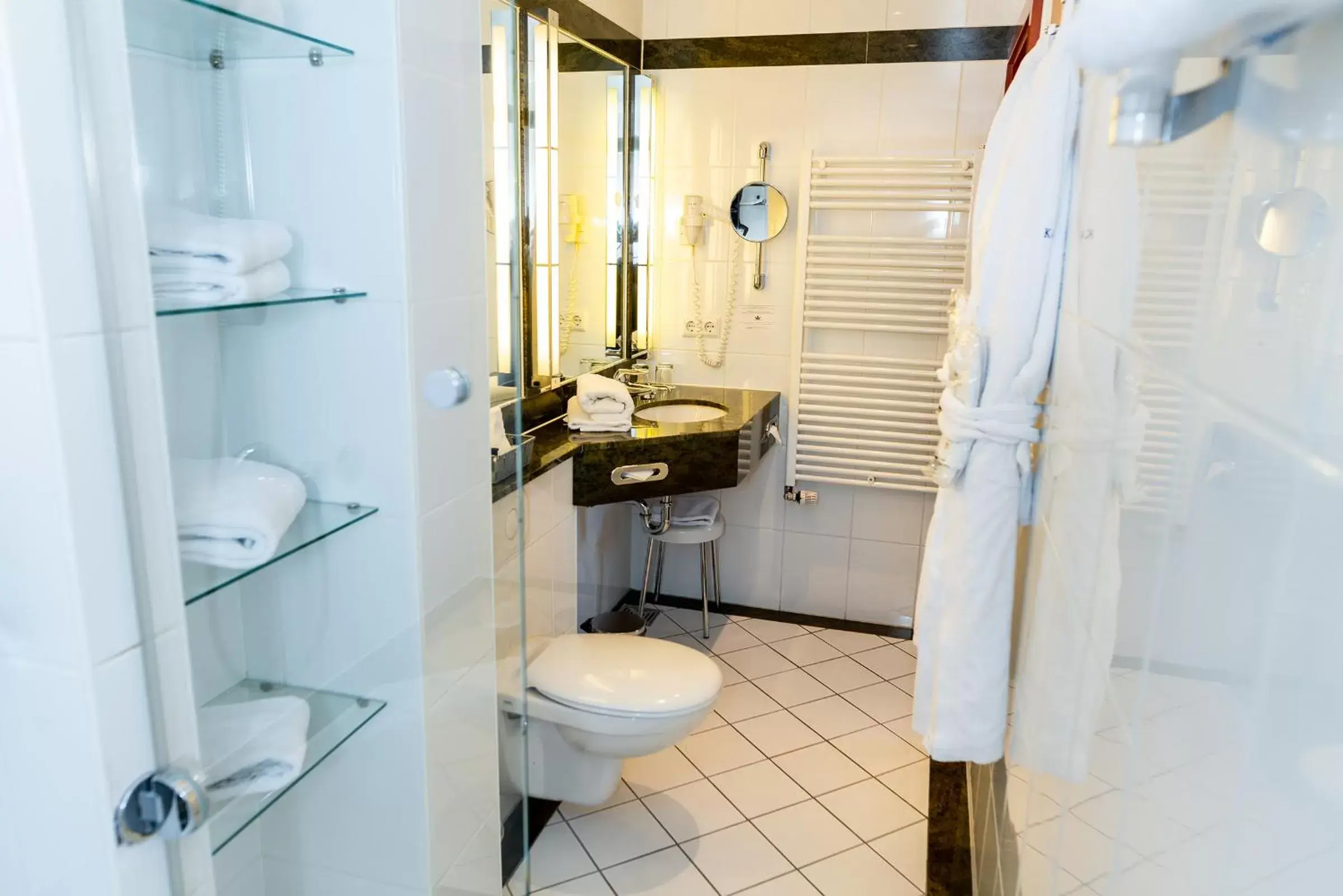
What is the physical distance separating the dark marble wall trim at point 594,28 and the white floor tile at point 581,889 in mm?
2196

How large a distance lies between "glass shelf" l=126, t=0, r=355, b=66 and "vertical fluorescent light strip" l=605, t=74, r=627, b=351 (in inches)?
76.9

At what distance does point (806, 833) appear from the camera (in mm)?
2242

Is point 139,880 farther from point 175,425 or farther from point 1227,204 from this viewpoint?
point 1227,204

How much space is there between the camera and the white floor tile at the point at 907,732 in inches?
103


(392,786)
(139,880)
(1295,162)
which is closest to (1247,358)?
(1295,162)

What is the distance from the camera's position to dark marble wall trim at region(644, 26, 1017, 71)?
9.51ft

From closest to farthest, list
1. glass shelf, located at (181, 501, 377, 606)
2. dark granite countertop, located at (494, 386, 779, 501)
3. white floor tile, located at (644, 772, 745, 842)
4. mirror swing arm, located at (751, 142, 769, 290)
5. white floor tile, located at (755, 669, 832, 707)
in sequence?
1. glass shelf, located at (181, 501, 377, 606)
2. white floor tile, located at (644, 772, 745, 842)
3. dark granite countertop, located at (494, 386, 779, 501)
4. white floor tile, located at (755, 669, 832, 707)
5. mirror swing arm, located at (751, 142, 769, 290)

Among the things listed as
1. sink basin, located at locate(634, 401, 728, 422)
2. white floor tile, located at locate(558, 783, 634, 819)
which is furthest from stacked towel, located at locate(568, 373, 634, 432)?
white floor tile, located at locate(558, 783, 634, 819)

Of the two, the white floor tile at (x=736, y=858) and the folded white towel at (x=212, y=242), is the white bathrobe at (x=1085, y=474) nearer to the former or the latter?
the folded white towel at (x=212, y=242)

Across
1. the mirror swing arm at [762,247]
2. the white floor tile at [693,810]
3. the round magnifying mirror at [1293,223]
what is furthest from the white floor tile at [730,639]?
the round magnifying mirror at [1293,223]

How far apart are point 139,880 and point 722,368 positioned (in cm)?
268

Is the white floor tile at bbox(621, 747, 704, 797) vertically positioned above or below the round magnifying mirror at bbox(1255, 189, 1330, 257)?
below

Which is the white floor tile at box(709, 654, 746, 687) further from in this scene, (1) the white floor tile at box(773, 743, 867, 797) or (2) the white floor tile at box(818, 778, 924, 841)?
(2) the white floor tile at box(818, 778, 924, 841)

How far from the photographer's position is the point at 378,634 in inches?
49.3
